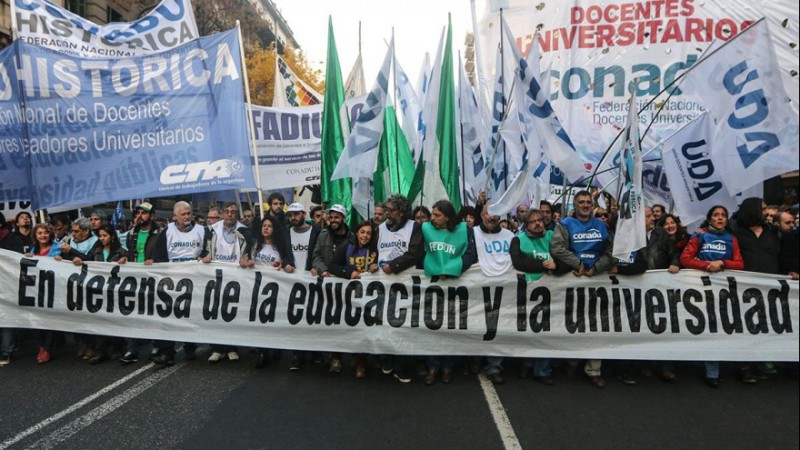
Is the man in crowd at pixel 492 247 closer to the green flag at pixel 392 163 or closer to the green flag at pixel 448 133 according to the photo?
the green flag at pixel 448 133

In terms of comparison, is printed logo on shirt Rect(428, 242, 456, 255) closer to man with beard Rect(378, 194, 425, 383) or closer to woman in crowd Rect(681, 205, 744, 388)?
man with beard Rect(378, 194, 425, 383)

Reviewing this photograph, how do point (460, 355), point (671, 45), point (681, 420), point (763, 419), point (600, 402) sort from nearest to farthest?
1. point (763, 419)
2. point (681, 420)
3. point (600, 402)
4. point (460, 355)
5. point (671, 45)

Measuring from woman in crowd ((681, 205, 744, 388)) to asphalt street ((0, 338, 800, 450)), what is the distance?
1.07 m

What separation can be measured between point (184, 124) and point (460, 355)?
429 cm

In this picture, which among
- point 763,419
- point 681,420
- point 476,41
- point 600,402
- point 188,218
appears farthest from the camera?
point 476,41

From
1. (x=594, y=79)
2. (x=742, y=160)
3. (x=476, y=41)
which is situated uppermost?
(x=476, y=41)

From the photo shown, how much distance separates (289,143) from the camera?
9.05 meters

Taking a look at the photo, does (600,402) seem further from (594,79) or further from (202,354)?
(594,79)

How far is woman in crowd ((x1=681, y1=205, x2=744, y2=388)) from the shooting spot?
16.3 feet

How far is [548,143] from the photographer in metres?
6.04

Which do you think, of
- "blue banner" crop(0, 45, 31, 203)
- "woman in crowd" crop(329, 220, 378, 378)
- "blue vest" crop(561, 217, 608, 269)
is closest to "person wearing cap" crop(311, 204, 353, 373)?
"woman in crowd" crop(329, 220, 378, 378)

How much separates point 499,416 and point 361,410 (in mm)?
1092

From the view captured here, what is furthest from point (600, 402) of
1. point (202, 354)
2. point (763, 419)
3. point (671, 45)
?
point (671, 45)

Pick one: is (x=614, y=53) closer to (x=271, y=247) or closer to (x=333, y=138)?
(x=333, y=138)
